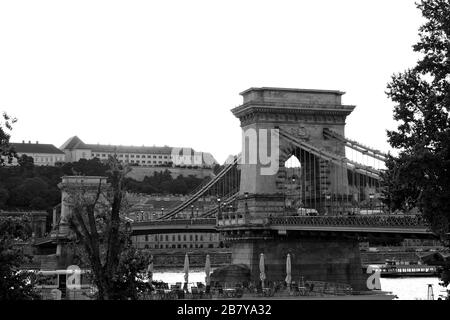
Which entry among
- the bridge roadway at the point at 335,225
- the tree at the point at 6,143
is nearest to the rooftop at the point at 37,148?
the bridge roadway at the point at 335,225

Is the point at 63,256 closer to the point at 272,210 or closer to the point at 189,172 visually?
the point at 272,210

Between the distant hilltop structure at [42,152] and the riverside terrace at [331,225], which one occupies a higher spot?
the distant hilltop structure at [42,152]

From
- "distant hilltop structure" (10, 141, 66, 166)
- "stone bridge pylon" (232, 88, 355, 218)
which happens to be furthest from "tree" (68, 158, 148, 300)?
"distant hilltop structure" (10, 141, 66, 166)

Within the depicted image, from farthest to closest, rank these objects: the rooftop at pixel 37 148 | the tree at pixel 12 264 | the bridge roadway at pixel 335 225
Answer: the rooftop at pixel 37 148
the bridge roadway at pixel 335 225
the tree at pixel 12 264

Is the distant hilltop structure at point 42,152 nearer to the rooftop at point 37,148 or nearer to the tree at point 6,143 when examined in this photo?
the rooftop at point 37,148

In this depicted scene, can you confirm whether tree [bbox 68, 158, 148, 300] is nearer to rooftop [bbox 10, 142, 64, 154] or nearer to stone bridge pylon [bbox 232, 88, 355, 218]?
stone bridge pylon [bbox 232, 88, 355, 218]

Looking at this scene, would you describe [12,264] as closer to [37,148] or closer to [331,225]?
[331,225]
